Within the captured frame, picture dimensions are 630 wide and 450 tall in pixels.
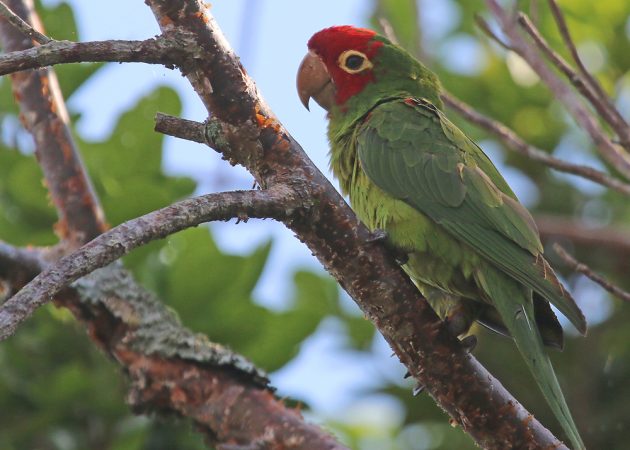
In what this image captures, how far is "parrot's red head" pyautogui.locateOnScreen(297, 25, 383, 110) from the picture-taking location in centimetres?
374

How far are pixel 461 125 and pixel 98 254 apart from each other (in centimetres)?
315

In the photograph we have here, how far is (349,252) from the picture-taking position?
2.36 metres

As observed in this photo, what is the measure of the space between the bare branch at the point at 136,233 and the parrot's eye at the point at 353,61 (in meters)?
1.65

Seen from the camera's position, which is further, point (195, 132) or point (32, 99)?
point (32, 99)

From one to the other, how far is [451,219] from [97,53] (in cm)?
151

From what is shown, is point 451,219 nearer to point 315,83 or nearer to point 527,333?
point 527,333

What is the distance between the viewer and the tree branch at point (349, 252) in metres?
2.23

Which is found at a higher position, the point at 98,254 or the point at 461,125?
the point at 461,125

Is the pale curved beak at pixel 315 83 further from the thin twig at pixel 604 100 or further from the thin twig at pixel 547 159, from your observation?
the thin twig at pixel 604 100

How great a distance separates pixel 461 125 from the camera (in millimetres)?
4582

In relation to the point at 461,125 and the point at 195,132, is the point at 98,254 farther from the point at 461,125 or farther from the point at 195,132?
the point at 461,125

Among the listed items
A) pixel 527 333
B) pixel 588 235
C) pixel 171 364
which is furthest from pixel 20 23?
pixel 588 235

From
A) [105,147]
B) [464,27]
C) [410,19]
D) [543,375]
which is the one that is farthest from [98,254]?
[410,19]

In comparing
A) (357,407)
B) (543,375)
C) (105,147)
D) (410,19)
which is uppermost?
(410,19)
